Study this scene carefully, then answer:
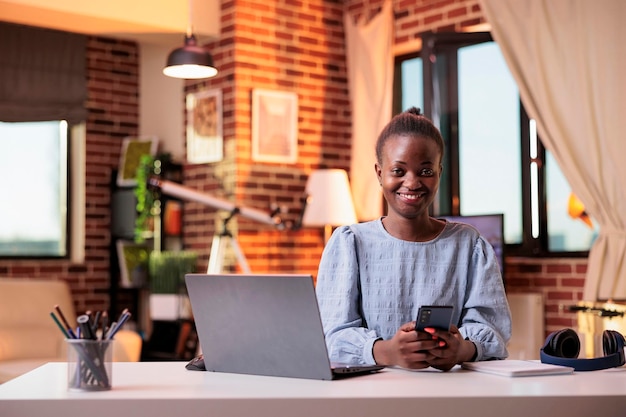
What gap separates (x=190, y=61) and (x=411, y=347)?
363 centimetres

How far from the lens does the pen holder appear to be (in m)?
1.72

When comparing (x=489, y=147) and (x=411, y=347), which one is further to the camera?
(x=489, y=147)

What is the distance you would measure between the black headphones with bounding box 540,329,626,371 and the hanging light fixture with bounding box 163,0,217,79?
3562 mm

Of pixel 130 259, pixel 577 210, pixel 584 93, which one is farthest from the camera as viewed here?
pixel 130 259

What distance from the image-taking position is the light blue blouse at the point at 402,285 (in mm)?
2186

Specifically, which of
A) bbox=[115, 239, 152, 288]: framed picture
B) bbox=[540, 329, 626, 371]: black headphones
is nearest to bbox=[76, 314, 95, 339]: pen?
bbox=[540, 329, 626, 371]: black headphones

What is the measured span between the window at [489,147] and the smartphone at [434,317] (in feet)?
12.5

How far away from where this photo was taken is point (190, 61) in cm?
533

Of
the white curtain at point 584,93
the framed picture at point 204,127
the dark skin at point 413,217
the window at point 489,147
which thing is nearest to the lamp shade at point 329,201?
the window at point 489,147

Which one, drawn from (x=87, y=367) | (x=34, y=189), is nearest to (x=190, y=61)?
(x=34, y=189)

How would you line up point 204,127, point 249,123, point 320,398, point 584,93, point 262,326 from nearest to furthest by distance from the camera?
point 320,398 < point 262,326 < point 584,93 < point 249,123 < point 204,127

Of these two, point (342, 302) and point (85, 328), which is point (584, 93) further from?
point (85, 328)

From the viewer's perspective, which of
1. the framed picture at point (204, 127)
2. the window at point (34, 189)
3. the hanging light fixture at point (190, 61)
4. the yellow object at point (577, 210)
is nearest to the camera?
the hanging light fixture at point (190, 61)

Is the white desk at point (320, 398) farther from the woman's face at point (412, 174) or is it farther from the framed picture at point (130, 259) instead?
the framed picture at point (130, 259)
